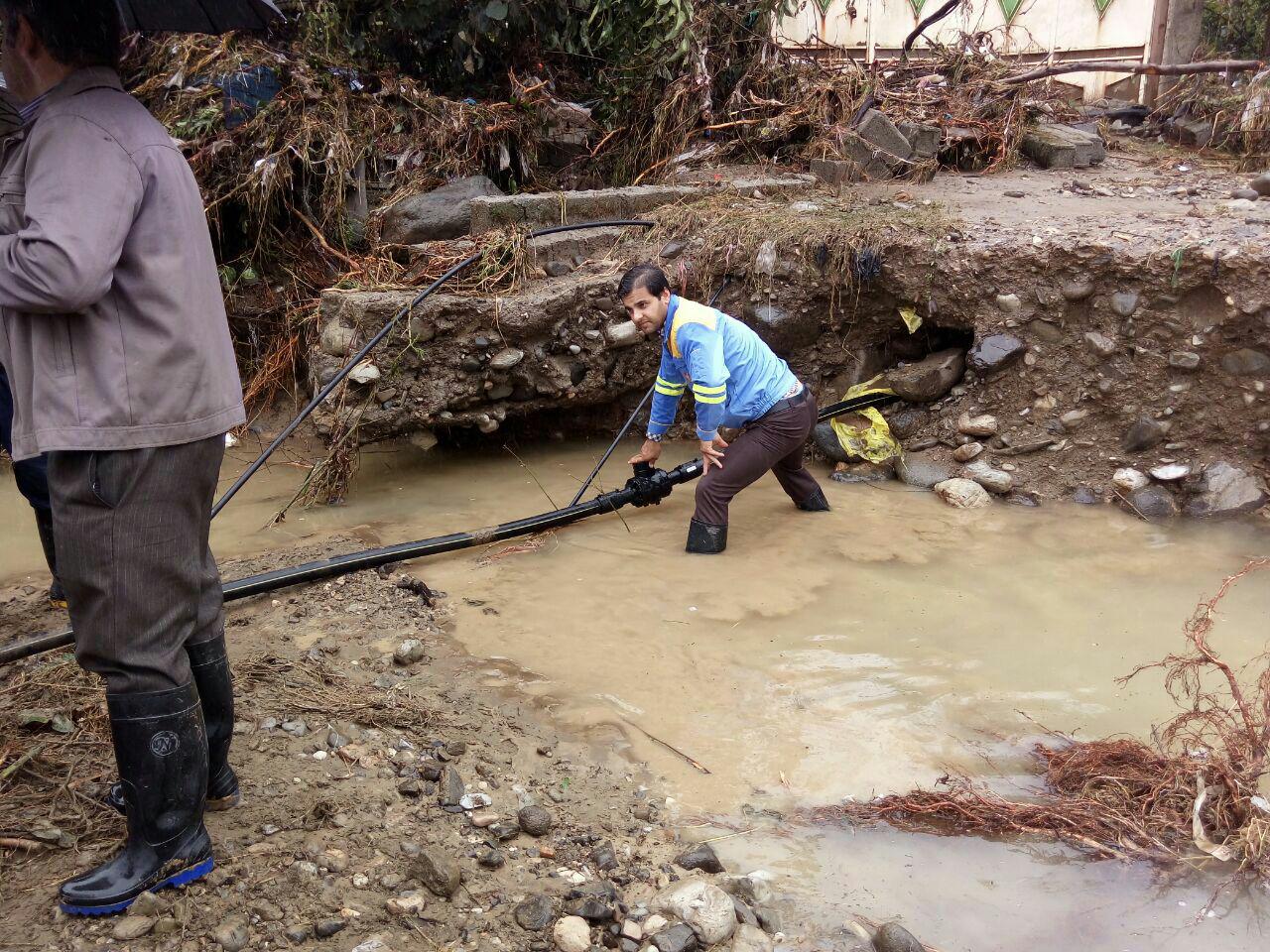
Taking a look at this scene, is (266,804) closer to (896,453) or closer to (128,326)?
(128,326)

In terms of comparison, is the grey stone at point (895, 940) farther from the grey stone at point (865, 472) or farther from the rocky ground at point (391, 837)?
the grey stone at point (865, 472)

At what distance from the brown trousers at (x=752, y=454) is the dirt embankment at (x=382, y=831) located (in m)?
1.61

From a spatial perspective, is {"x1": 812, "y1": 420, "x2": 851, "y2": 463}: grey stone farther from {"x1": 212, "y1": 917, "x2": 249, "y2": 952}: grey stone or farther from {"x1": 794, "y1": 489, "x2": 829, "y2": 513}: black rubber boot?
{"x1": 212, "y1": 917, "x2": 249, "y2": 952}: grey stone

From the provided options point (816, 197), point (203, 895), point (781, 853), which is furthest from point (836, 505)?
point (203, 895)

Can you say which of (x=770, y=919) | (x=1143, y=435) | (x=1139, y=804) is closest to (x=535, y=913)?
(x=770, y=919)

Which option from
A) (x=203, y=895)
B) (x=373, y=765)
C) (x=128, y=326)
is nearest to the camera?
(x=128, y=326)

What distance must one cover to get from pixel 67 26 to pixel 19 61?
0.43 feet

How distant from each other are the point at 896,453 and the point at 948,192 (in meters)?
2.13

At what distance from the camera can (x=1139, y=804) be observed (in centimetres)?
283

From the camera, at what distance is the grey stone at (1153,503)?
5004 mm

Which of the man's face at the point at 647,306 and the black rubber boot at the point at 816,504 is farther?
the black rubber boot at the point at 816,504

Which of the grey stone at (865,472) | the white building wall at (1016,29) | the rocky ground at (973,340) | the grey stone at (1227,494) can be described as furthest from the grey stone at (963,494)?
the white building wall at (1016,29)

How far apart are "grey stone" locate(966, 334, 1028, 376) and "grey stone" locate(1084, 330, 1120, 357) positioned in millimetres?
336

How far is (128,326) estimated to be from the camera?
1.99m
